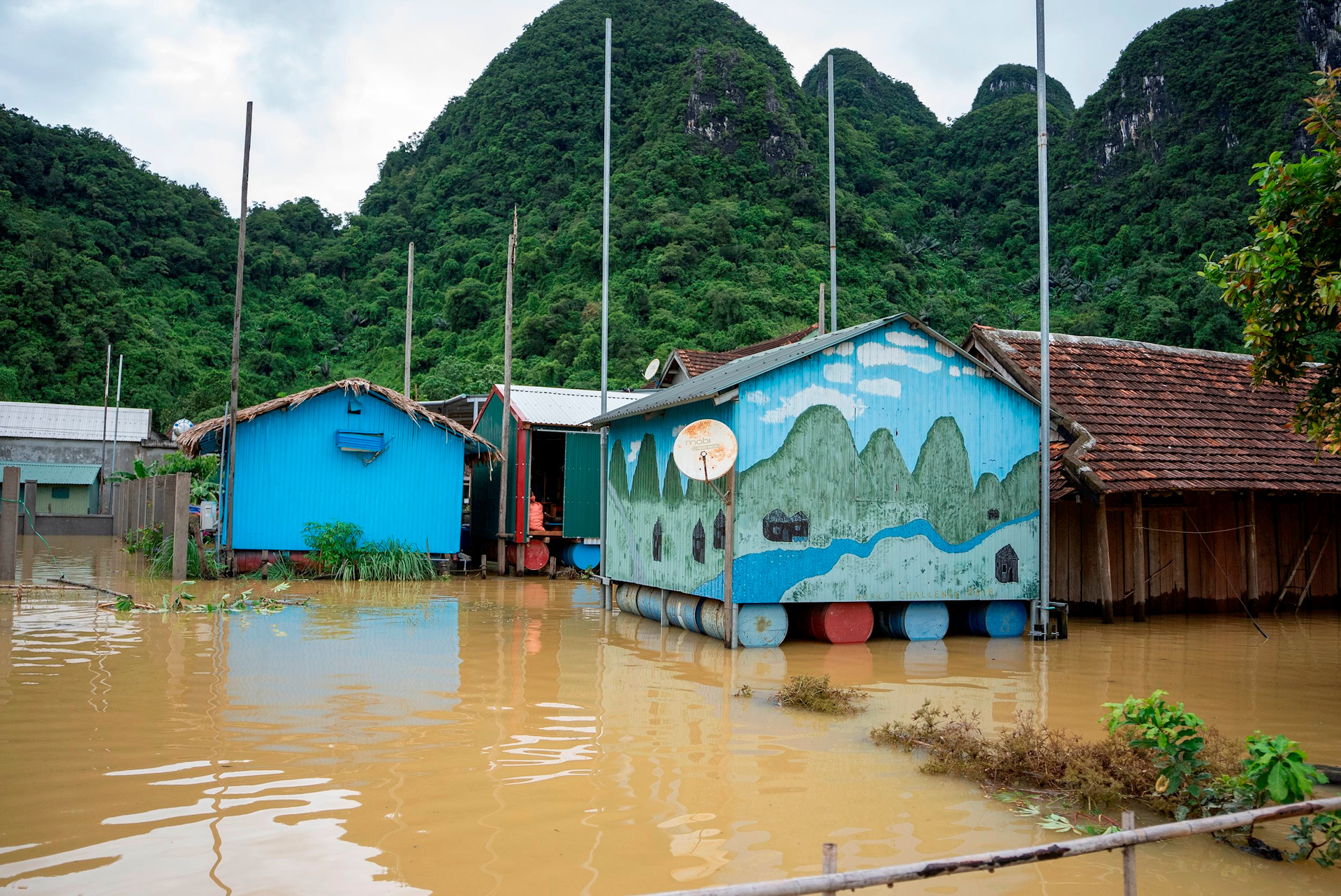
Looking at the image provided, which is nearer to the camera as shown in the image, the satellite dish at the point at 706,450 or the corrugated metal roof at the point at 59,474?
the satellite dish at the point at 706,450

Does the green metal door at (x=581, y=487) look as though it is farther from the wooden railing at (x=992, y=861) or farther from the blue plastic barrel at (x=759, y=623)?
the wooden railing at (x=992, y=861)

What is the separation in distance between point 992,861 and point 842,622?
882 centimetres

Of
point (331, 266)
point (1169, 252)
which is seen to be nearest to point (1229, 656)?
point (1169, 252)

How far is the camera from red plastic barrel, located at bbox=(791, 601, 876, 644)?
39.4 feet

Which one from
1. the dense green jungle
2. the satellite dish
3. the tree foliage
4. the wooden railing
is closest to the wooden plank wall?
the tree foliage

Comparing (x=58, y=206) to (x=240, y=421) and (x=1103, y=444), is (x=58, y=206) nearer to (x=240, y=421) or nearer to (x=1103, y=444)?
(x=240, y=421)

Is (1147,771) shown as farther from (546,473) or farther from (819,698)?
(546,473)

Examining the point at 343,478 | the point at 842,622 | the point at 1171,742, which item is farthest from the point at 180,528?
the point at 1171,742

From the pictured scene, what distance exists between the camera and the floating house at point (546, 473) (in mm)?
21766

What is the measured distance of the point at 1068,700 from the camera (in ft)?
28.8

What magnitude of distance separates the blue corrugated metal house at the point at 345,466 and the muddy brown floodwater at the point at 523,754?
21.4 ft

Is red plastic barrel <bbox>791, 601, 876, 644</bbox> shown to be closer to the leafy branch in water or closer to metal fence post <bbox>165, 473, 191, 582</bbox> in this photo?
the leafy branch in water

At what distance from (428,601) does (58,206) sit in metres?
50.1

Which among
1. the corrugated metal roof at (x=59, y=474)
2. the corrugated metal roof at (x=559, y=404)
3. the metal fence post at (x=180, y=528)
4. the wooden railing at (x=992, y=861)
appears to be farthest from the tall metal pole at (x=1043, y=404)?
the corrugated metal roof at (x=59, y=474)
